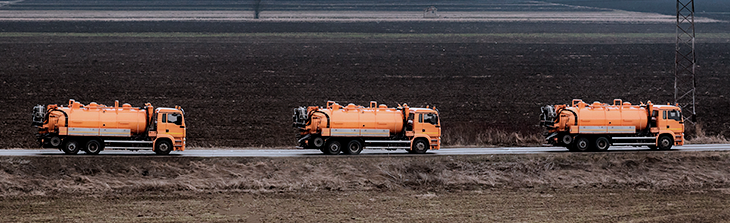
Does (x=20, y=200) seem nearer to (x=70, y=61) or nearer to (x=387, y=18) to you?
(x=70, y=61)

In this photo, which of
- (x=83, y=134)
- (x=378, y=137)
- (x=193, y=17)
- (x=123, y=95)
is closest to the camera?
(x=83, y=134)

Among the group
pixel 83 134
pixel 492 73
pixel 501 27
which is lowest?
pixel 83 134

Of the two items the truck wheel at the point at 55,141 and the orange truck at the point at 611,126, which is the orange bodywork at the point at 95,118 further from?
the orange truck at the point at 611,126

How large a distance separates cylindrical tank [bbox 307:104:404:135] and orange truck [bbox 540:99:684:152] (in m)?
8.12

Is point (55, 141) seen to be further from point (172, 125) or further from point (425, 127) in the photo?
point (425, 127)

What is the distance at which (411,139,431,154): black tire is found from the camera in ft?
125

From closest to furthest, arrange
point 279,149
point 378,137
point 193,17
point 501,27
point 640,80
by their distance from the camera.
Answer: point 378,137, point 279,149, point 640,80, point 501,27, point 193,17

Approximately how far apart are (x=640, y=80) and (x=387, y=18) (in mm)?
49728

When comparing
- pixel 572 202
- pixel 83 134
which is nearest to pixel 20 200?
pixel 83 134

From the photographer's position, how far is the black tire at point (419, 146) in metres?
38.0

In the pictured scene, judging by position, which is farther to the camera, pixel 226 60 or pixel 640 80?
pixel 226 60

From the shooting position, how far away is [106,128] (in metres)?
35.2

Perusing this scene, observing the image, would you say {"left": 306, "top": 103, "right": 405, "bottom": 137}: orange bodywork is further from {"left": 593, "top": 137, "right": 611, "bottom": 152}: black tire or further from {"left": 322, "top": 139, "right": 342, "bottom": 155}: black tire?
{"left": 593, "top": 137, "right": 611, "bottom": 152}: black tire

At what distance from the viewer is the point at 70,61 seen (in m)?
70.4
